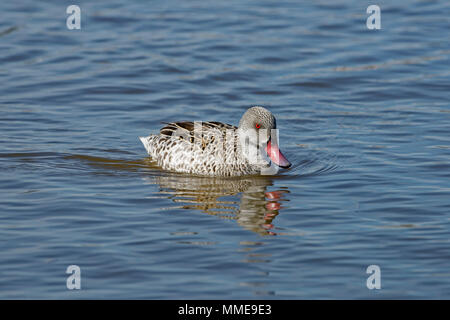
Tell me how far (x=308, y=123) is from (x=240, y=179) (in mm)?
2648

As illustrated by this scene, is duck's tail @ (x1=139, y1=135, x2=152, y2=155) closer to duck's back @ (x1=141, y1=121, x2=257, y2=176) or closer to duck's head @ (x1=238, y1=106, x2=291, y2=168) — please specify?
duck's back @ (x1=141, y1=121, x2=257, y2=176)

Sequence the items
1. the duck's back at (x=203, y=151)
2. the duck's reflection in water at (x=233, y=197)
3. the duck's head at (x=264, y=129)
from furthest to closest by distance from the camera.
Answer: the duck's back at (x=203, y=151), the duck's head at (x=264, y=129), the duck's reflection in water at (x=233, y=197)

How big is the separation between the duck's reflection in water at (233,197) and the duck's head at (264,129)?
0.38 meters

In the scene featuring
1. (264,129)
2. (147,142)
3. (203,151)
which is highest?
(264,129)

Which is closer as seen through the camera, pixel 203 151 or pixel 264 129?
pixel 264 129

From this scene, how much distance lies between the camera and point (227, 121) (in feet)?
47.3

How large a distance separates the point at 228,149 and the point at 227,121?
7.61ft

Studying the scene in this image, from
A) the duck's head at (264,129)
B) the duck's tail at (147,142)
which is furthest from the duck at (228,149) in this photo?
the duck's tail at (147,142)

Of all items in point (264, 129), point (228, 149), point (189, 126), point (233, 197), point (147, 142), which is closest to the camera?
point (233, 197)

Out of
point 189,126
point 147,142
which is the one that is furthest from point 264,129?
point 147,142

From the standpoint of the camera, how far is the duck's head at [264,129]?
1182 cm

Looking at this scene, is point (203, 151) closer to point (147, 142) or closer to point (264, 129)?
point (264, 129)

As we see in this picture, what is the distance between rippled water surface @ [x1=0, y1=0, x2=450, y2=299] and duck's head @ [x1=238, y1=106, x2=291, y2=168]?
1.14 ft

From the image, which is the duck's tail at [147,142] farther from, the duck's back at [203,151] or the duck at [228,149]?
the duck at [228,149]
